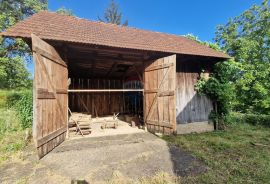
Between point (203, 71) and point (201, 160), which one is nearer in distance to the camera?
point (201, 160)

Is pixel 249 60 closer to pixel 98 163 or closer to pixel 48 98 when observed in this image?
pixel 98 163

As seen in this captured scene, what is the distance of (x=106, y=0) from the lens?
26141mm

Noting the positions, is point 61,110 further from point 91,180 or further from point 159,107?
point 159,107

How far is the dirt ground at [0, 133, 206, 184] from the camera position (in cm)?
324

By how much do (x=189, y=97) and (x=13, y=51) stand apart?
15.7m

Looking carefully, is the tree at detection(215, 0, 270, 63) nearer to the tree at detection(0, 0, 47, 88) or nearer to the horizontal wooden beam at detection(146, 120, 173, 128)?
the horizontal wooden beam at detection(146, 120, 173, 128)

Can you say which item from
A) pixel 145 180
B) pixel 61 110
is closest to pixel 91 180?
pixel 145 180

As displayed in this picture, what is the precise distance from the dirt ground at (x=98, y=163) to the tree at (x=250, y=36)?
11.8 m

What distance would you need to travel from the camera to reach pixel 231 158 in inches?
161

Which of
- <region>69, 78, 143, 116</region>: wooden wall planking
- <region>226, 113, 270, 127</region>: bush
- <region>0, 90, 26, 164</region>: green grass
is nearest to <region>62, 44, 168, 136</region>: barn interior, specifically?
<region>69, 78, 143, 116</region>: wooden wall planking

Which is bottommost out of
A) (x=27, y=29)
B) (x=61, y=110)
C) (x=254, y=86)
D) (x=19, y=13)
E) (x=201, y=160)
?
(x=201, y=160)

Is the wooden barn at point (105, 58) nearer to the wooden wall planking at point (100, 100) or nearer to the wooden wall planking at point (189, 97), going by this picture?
the wooden wall planking at point (189, 97)

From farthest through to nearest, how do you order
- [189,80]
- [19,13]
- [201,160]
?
[19,13] < [189,80] < [201,160]

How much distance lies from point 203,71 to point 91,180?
253 inches
